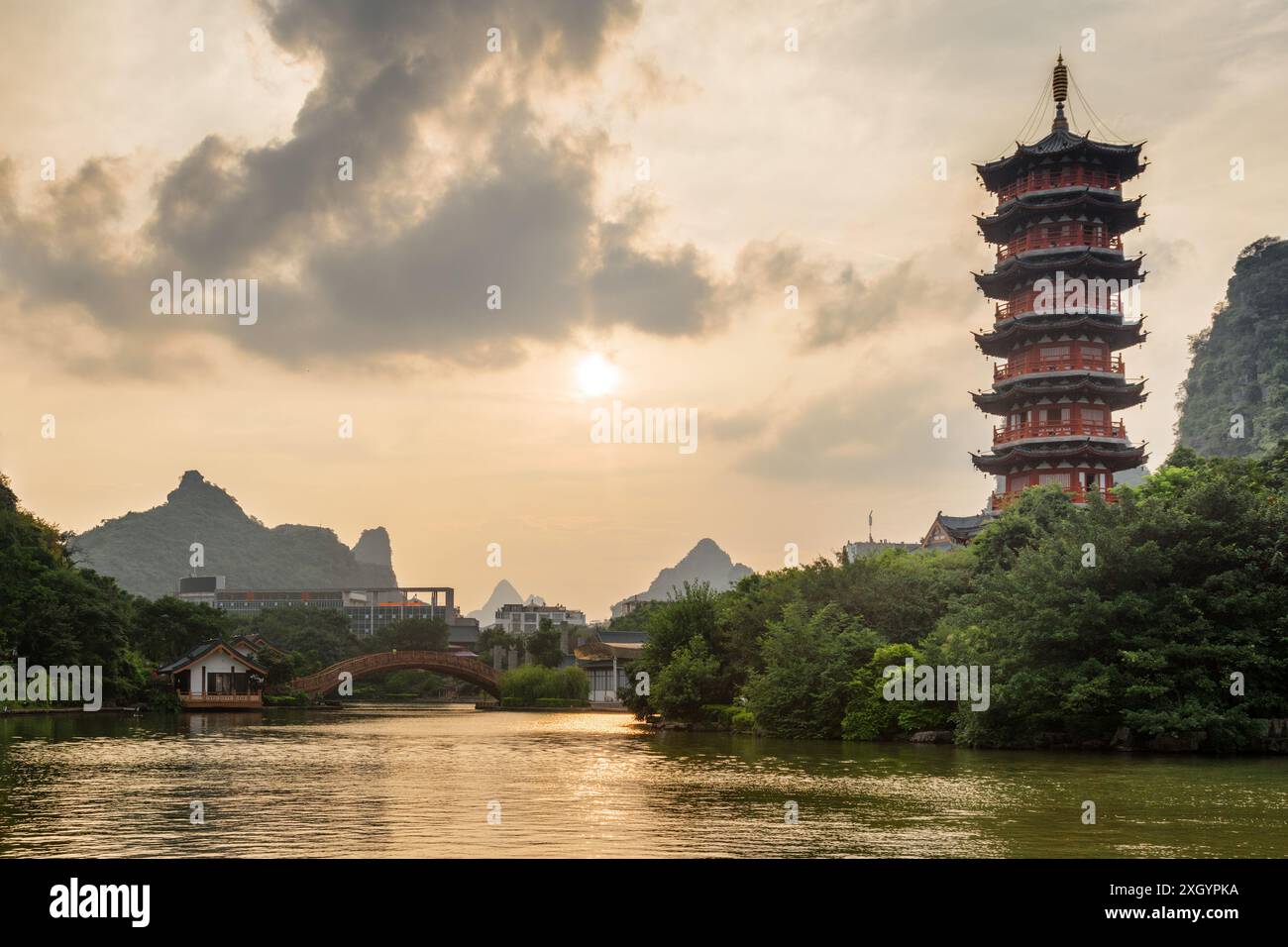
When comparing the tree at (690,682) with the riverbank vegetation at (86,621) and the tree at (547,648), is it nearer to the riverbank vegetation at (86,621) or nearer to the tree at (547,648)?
the riverbank vegetation at (86,621)

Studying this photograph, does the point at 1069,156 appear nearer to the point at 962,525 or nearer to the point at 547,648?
the point at 962,525

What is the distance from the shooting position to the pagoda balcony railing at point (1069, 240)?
51.1 metres

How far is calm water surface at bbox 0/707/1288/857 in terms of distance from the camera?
43.7 feet

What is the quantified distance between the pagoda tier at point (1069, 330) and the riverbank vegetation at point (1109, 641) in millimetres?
16297

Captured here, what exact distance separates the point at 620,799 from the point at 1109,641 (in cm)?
1460

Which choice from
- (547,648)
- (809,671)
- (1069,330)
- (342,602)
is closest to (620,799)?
(809,671)

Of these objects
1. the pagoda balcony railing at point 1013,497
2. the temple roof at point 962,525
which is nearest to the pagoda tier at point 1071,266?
the pagoda balcony railing at point 1013,497

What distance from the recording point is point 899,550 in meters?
43.7

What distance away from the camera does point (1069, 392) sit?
4994 centimetres

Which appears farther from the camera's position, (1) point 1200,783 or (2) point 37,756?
(2) point 37,756

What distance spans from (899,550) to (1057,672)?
53.2 feet

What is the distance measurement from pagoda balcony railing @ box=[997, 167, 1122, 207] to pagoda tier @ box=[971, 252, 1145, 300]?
2.96 m
